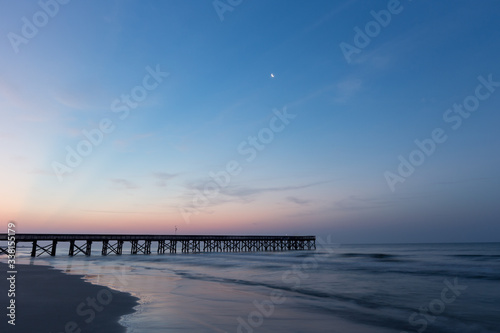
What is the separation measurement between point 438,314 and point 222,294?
7.73 m

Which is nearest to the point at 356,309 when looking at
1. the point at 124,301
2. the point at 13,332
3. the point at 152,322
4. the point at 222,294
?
the point at 222,294

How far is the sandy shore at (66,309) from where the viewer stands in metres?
6.40

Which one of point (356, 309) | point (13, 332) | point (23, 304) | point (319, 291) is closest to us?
point (13, 332)

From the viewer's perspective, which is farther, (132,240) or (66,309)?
(132,240)

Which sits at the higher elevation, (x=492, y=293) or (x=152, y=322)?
(x=152, y=322)

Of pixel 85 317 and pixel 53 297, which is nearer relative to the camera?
pixel 85 317

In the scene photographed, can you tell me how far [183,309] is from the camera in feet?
29.8

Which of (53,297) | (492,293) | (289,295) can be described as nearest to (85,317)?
(53,297)

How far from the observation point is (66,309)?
803 cm

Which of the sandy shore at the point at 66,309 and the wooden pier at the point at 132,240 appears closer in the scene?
the sandy shore at the point at 66,309

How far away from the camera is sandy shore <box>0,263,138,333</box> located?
6399mm

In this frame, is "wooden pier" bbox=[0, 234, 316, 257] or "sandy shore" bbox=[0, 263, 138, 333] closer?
"sandy shore" bbox=[0, 263, 138, 333]

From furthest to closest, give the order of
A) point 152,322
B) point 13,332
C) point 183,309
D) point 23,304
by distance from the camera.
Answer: point 183,309 → point 23,304 → point 152,322 → point 13,332

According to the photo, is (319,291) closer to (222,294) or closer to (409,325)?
(222,294)
